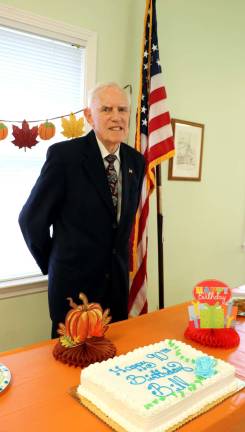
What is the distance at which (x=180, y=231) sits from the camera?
10.1 feet

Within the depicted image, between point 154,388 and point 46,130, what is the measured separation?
5.29ft

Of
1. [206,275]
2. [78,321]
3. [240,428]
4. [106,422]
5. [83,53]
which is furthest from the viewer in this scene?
[206,275]

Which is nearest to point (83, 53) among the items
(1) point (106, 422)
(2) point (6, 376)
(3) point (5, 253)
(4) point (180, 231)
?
(3) point (5, 253)

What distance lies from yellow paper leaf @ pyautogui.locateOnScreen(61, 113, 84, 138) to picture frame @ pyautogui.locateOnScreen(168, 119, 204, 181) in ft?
3.10

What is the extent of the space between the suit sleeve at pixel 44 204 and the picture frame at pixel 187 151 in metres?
1.47

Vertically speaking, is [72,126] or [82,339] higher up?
[72,126]

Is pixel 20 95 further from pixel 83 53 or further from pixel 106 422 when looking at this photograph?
pixel 106 422

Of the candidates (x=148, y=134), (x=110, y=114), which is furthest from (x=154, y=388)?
(x=148, y=134)

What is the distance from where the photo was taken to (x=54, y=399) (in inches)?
37.2

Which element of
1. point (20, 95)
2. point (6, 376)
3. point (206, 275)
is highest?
point (20, 95)

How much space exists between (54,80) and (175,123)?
1.07 metres

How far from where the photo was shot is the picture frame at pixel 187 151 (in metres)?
2.92

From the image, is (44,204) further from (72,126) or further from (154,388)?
(154,388)

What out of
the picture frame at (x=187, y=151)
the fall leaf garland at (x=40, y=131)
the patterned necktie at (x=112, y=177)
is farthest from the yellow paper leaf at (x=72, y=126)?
the picture frame at (x=187, y=151)
